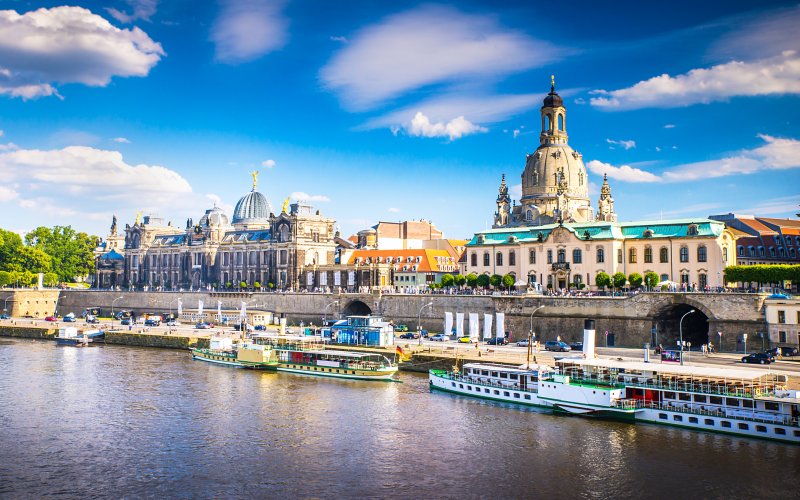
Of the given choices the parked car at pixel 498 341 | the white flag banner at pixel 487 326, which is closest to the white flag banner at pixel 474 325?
the white flag banner at pixel 487 326

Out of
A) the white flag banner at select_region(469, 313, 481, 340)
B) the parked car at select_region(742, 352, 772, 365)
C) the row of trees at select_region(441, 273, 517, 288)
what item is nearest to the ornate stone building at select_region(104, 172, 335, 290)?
the row of trees at select_region(441, 273, 517, 288)

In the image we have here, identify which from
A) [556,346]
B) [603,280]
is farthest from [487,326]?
[603,280]

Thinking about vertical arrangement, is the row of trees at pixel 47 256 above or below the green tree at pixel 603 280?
above

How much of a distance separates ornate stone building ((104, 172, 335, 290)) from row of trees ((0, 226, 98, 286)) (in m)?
11.7

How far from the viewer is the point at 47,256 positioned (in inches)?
6063

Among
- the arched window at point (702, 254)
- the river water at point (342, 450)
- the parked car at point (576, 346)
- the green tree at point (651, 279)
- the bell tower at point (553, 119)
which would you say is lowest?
the river water at point (342, 450)

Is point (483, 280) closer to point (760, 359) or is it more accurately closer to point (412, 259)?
point (412, 259)

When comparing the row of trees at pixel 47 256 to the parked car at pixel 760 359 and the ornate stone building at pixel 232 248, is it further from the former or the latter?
the parked car at pixel 760 359

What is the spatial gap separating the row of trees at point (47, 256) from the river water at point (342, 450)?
321 ft

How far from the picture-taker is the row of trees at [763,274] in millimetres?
75287

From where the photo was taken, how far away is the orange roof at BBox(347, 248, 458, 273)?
13012cm

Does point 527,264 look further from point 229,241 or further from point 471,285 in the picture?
point 229,241

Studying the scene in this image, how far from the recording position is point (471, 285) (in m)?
101

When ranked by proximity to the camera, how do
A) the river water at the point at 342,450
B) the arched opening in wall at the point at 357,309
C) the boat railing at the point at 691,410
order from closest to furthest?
the river water at the point at 342,450
the boat railing at the point at 691,410
the arched opening in wall at the point at 357,309
